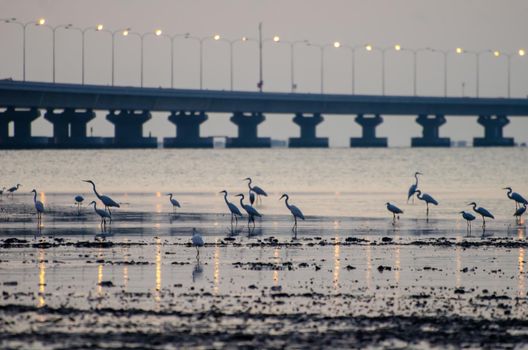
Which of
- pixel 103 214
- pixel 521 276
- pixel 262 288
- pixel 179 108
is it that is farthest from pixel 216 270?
pixel 179 108

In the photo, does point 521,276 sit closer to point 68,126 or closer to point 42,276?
point 42,276

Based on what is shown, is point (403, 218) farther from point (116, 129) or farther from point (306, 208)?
point (116, 129)

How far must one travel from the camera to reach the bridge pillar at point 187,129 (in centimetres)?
18262

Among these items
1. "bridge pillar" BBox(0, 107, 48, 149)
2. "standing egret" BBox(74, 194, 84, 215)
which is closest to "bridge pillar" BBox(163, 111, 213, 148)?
"bridge pillar" BBox(0, 107, 48, 149)

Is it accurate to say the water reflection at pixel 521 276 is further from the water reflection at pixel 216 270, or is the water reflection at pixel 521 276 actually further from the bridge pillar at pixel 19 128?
the bridge pillar at pixel 19 128

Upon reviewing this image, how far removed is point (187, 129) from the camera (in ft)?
609

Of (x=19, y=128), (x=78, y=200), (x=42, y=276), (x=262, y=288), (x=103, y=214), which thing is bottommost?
(x=262, y=288)

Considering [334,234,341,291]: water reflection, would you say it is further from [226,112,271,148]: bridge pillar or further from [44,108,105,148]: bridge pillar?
[226,112,271,148]: bridge pillar

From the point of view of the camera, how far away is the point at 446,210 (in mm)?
48688

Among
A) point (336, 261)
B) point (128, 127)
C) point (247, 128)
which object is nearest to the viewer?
point (336, 261)

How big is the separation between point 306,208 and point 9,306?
2990 centimetres

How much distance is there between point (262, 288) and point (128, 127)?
15236 centimetres

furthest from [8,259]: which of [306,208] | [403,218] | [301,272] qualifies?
[306,208]

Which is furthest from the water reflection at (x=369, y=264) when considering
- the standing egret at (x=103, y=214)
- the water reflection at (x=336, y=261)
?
the standing egret at (x=103, y=214)
